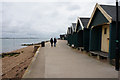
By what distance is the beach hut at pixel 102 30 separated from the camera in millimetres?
7043

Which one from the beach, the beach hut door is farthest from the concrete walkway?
the beach hut door

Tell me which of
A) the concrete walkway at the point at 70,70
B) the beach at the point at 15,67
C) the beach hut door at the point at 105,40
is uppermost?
the beach hut door at the point at 105,40

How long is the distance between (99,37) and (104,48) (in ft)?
4.50

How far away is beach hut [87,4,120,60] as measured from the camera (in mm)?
7043

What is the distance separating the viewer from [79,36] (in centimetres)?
1530

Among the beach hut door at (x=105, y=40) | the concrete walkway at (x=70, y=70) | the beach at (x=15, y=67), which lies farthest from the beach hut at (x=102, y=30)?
the beach at (x=15, y=67)

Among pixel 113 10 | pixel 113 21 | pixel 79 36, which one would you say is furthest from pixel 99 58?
pixel 79 36

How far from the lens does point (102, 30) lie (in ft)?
32.2

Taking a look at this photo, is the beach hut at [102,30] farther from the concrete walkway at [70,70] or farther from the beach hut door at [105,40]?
the concrete walkway at [70,70]

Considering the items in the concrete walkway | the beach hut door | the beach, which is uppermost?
the beach hut door

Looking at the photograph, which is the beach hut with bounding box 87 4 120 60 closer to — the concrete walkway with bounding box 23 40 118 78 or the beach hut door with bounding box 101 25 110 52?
the beach hut door with bounding box 101 25 110 52

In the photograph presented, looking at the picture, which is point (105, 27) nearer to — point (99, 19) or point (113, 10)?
point (99, 19)

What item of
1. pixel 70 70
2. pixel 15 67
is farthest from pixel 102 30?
pixel 15 67

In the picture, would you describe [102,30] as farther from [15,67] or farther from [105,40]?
[15,67]
